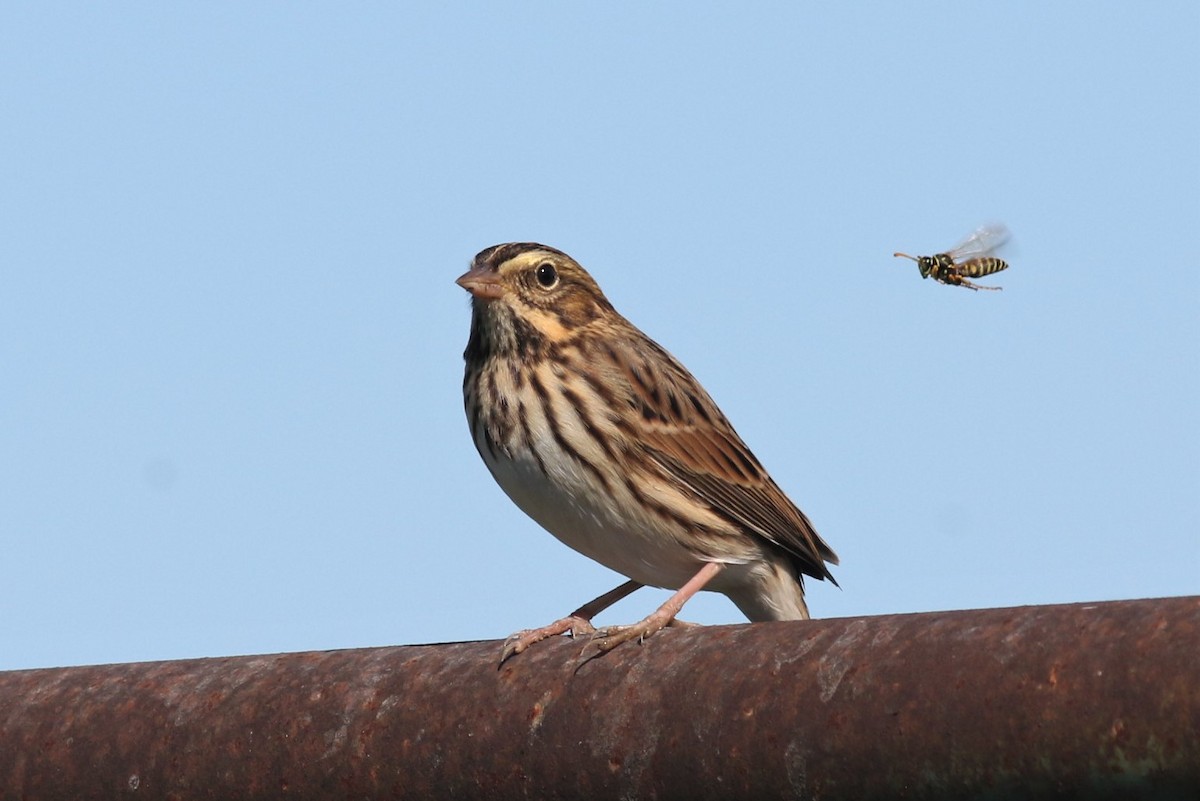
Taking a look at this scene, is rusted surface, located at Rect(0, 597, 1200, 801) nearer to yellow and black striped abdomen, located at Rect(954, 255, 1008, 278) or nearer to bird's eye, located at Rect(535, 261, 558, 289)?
bird's eye, located at Rect(535, 261, 558, 289)

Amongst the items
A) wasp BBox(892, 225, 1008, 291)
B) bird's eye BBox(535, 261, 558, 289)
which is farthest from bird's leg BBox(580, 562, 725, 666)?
wasp BBox(892, 225, 1008, 291)

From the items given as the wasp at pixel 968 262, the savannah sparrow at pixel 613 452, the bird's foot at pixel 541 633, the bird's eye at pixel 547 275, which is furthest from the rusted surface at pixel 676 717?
the wasp at pixel 968 262

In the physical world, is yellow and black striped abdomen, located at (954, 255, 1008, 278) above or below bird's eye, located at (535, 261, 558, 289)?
below

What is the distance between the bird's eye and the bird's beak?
0.24 meters

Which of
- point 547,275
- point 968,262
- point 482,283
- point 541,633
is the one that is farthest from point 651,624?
point 968,262

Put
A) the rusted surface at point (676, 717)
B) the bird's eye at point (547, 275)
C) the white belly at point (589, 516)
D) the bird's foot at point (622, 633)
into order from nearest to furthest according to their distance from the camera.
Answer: the rusted surface at point (676, 717) → the bird's foot at point (622, 633) → the white belly at point (589, 516) → the bird's eye at point (547, 275)

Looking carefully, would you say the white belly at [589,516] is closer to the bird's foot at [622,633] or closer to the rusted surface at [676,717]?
the bird's foot at [622,633]

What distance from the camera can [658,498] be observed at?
767 cm

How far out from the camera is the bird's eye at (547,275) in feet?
27.5

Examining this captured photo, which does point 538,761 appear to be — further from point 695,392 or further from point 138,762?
point 695,392

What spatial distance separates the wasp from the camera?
1084cm

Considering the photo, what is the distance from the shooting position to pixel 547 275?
332 inches

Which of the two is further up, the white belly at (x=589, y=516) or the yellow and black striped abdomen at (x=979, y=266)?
the yellow and black striped abdomen at (x=979, y=266)

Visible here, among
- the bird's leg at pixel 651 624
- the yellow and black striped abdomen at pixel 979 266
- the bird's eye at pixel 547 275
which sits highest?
the bird's eye at pixel 547 275
